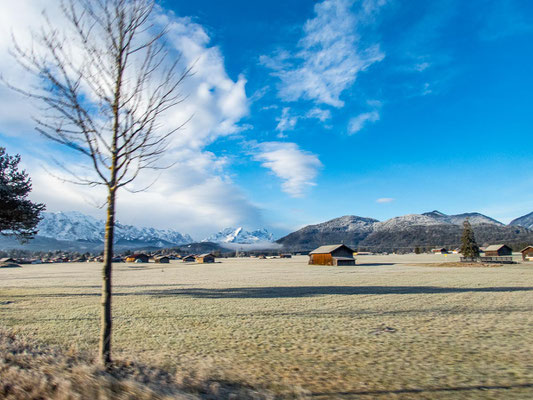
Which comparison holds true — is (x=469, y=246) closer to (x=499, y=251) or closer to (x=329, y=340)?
(x=499, y=251)

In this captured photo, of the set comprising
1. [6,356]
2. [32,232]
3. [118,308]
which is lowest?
[118,308]

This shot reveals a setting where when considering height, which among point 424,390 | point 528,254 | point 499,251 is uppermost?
point 499,251

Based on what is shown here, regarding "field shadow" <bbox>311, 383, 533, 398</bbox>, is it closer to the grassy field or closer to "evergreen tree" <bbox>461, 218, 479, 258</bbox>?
the grassy field

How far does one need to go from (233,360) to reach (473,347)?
6.91 m

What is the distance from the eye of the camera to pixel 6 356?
6.79 m

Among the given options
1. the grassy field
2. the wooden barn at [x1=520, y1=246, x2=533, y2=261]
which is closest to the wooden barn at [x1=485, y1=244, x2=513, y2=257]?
the wooden barn at [x1=520, y1=246, x2=533, y2=261]

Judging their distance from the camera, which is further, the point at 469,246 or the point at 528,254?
the point at 528,254

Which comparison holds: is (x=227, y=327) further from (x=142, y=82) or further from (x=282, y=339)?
(x=142, y=82)

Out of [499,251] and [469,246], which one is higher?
[469,246]

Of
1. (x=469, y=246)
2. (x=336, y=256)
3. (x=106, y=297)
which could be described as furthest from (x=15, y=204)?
(x=469, y=246)

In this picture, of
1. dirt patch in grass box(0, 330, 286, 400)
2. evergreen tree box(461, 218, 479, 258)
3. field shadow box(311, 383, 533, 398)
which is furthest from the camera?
evergreen tree box(461, 218, 479, 258)

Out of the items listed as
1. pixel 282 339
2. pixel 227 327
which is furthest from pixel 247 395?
pixel 227 327

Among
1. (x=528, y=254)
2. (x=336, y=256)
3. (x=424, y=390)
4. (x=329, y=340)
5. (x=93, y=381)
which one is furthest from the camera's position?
(x=528, y=254)

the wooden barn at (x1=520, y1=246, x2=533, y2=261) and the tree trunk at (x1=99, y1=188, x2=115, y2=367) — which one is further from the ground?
the tree trunk at (x1=99, y1=188, x2=115, y2=367)
